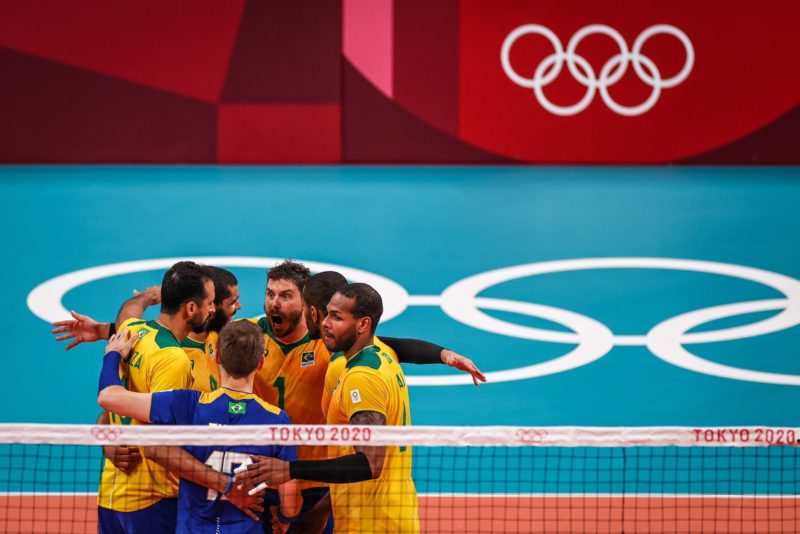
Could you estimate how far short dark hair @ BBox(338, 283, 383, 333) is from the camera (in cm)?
666

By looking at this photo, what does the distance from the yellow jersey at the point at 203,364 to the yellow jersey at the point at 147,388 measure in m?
0.58

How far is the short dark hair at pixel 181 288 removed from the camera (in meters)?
6.78

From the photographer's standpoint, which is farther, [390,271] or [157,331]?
[390,271]

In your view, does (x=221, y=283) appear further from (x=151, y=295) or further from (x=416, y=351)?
(x=416, y=351)

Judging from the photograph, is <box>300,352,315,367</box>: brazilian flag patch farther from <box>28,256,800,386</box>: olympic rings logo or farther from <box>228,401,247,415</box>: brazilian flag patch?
<box>28,256,800,386</box>: olympic rings logo

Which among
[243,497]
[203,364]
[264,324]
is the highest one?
[264,324]

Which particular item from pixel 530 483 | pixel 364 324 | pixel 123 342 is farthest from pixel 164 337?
pixel 530 483

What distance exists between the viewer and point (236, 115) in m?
21.5

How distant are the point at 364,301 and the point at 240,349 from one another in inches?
38.2

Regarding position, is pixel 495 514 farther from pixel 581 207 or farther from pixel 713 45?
pixel 713 45

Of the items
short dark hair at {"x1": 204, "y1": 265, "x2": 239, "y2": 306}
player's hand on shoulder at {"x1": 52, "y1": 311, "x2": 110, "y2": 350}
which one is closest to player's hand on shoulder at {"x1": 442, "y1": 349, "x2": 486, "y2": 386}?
short dark hair at {"x1": 204, "y1": 265, "x2": 239, "y2": 306}

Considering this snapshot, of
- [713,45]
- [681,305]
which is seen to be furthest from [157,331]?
[713,45]

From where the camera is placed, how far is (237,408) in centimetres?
605

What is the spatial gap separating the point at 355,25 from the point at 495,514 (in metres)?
13.9
